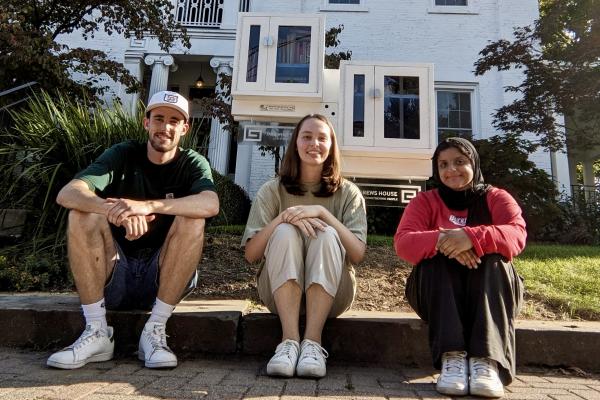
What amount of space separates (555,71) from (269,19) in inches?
192

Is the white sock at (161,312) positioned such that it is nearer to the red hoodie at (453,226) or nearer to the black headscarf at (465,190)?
the red hoodie at (453,226)

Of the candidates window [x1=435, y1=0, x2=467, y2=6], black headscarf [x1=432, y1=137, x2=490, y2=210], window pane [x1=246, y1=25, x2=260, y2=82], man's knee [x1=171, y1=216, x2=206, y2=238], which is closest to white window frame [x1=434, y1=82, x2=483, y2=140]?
window [x1=435, y1=0, x2=467, y2=6]

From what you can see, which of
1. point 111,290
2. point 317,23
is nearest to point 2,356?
point 111,290

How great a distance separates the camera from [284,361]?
157 cm

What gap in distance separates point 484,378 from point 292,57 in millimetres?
2086

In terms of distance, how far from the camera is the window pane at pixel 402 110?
104 inches

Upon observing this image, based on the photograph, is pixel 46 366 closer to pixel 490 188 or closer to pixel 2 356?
pixel 2 356

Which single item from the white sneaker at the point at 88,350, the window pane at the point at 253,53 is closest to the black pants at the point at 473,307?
the white sneaker at the point at 88,350

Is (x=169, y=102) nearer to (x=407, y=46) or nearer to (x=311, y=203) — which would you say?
(x=311, y=203)

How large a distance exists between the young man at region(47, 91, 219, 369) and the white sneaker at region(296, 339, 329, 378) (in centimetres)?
54

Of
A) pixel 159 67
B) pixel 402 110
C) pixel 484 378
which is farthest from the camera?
pixel 159 67

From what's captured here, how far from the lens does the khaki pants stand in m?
1.75

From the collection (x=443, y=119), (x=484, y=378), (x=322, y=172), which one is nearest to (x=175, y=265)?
(x=322, y=172)

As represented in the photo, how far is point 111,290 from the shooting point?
1992mm
